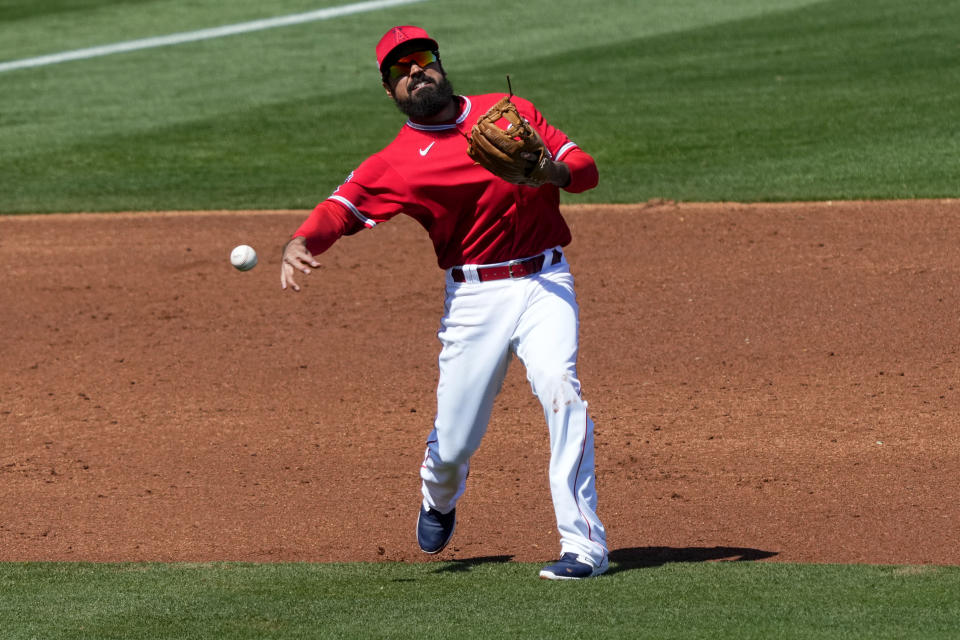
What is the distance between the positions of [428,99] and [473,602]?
192 centimetres

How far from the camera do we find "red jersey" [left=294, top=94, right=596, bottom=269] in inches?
222

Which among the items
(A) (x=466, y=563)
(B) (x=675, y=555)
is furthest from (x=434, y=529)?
(B) (x=675, y=555)

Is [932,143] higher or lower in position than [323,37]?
lower

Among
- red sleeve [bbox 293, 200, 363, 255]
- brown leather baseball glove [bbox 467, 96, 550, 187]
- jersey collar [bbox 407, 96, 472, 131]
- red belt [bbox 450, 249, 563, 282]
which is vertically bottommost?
red belt [bbox 450, 249, 563, 282]

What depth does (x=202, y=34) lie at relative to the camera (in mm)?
21016

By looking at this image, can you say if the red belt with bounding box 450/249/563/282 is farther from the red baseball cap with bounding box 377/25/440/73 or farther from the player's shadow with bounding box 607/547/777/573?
the player's shadow with bounding box 607/547/777/573

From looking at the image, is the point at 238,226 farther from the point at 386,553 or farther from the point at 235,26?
the point at 235,26

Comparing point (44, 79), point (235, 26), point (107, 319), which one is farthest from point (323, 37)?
point (107, 319)

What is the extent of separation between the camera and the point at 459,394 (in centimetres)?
568

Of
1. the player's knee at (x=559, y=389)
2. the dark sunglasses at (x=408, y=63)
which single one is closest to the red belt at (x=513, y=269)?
the player's knee at (x=559, y=389)

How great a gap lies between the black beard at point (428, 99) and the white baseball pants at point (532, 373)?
632 mm

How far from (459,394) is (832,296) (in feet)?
15.4

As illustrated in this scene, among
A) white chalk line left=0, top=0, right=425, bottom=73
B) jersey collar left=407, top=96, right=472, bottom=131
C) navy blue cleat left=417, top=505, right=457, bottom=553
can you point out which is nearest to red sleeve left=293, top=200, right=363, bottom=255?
jersey collar left=407, top=96, right=472, bottom=131

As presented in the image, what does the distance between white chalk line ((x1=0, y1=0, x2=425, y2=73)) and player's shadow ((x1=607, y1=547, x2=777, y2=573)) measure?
15.3m
